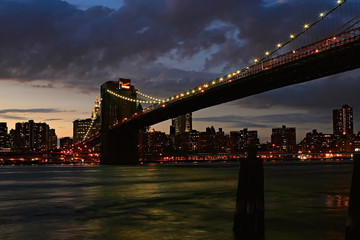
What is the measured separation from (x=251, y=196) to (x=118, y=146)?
81.5m

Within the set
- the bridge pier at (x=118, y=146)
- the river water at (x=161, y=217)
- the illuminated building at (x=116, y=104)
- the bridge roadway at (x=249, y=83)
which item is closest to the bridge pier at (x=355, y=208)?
the river water at (x=161, y=217)

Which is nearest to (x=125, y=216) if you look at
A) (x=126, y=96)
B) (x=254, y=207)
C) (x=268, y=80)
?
(x=254, y=207)

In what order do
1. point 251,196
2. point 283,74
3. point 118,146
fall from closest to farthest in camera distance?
point 251,196, point 283,74, point 118,146

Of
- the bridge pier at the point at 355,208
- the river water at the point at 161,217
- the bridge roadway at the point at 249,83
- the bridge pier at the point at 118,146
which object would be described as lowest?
the river water at the point at 161,217

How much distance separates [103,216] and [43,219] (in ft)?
7.70

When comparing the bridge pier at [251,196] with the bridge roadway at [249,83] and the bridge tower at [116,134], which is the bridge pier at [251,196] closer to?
the bridge roadway at [249,83]

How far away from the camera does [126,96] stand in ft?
339

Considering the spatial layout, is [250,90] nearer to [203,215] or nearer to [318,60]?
[318,60]

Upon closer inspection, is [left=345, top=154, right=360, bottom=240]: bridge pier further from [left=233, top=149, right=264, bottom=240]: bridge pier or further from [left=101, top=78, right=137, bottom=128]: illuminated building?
[left=101, top=78, right=137, bottom=128]: illuminated building

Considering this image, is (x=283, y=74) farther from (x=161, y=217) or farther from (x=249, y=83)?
(x=161, y=217)

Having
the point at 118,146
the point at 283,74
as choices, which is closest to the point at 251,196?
the point at 283,74

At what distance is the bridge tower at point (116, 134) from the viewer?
92312 millimetres

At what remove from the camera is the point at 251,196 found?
39.6 ft

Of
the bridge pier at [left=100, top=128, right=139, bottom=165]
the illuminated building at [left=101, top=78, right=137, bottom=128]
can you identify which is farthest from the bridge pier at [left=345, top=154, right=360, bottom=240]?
the illuminated building at [left=101, top=78, right=137, bottom=128]
